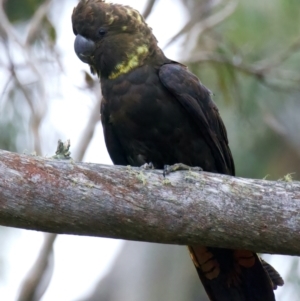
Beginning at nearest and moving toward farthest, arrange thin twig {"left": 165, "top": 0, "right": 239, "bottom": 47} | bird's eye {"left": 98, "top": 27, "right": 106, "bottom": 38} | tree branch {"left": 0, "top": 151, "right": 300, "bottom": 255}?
tree branch {"left": 0, "top": 151, "right": 300, "bottom": 255} < bird's eye {"left": 98, "top": 27, "right": 106, "bottom": 38} < thin twig {"left": 165, "top": 0, "right": 239, "bottom": 47}

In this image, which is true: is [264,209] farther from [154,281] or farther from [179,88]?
[154,281]

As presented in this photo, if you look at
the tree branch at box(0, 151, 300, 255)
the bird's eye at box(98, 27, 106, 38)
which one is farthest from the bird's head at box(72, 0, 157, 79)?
the tree branch at box(0, 151, 300, 255)

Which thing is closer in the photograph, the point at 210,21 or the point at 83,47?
the point at 83,47

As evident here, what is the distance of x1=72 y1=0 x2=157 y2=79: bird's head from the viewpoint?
379 cm

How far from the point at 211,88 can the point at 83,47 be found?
7.60 feet

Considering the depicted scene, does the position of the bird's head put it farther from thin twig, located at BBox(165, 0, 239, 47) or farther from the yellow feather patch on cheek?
thin twig, located at BBox(165, 0, 239, 47)

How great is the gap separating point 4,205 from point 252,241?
101 cm

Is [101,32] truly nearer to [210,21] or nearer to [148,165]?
[148,165]

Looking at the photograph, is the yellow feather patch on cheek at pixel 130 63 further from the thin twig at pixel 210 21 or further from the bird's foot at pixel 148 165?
the thin twig at pixel 210 21

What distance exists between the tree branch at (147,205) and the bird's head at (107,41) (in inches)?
38.2

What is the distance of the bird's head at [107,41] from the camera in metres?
3.79

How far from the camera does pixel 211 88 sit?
19.4 ft

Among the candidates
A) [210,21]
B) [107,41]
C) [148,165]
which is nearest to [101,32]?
[107,41]

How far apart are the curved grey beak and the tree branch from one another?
41.3 inches
